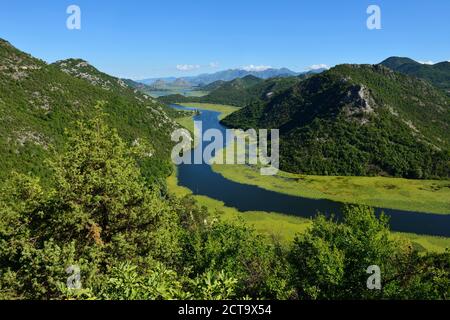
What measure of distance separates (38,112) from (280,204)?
9139 centimetres

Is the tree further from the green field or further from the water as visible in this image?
the water

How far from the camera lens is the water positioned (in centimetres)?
10644

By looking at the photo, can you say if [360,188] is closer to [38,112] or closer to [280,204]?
[280,204]

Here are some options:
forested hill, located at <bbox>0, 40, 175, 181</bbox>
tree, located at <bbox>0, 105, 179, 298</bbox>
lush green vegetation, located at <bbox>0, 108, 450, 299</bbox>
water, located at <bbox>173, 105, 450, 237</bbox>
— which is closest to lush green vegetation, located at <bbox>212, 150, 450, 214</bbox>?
water, located at <bbox>173, 105, 450, 237</bbox>

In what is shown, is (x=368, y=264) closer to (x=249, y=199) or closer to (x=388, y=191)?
(x=249, y=199)

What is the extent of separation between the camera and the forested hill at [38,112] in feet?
345

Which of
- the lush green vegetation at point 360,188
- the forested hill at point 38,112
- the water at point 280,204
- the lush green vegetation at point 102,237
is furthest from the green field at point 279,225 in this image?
the lush green vegetation at point 102,237

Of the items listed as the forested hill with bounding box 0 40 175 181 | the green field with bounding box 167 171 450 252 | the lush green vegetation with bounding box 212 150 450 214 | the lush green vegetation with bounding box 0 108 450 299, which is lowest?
the green field with bounding box 167 171 450 252

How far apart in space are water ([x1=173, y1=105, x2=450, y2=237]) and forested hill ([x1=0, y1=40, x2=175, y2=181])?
2186cm

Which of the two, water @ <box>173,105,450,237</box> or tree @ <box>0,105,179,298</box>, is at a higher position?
tree @ <box>0,105,179,298</box>

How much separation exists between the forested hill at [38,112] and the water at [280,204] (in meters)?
21.9

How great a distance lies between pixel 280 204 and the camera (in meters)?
125
